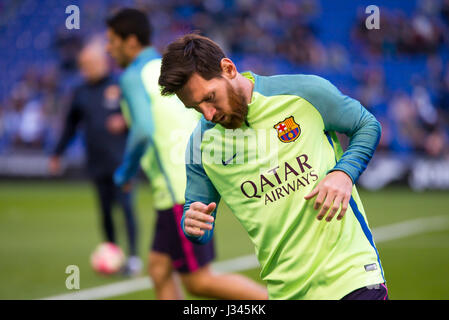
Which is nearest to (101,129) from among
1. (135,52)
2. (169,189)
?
(135,52)

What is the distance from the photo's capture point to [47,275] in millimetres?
7789

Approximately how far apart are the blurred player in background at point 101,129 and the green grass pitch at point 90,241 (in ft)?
2.92

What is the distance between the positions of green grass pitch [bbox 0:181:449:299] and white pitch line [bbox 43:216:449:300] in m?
0.19

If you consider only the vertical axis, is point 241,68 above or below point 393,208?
above

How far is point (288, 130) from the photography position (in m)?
2.97

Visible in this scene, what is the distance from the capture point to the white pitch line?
6645mm

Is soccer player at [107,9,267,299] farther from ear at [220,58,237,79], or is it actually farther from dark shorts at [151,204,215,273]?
ear at [220,58,237,79]

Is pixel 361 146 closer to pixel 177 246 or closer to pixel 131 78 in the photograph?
pixel 177 246

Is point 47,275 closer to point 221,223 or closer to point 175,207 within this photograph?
point 175,207

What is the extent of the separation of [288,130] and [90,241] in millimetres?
7946

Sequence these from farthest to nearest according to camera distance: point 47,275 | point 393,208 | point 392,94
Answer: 1. point 392,94
2. point 393,208
3. point 47,275

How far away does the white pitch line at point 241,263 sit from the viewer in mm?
6645

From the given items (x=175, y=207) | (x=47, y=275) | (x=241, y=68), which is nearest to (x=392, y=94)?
(x=241, y=68)
